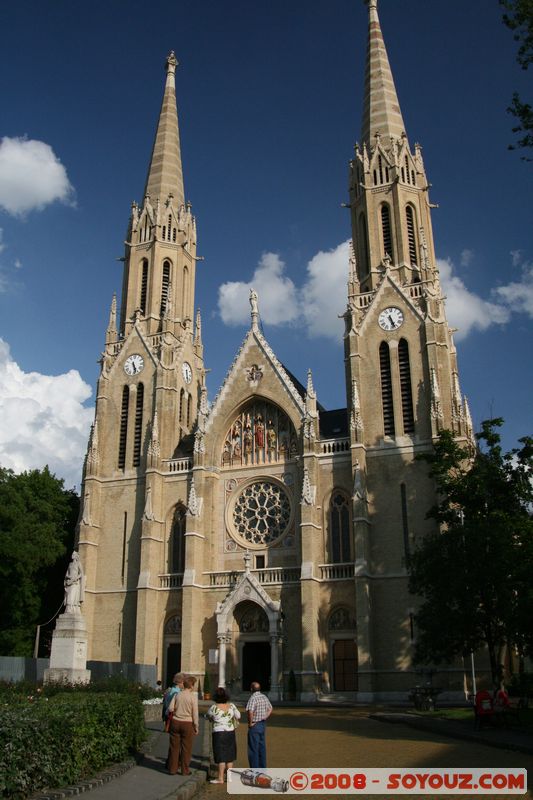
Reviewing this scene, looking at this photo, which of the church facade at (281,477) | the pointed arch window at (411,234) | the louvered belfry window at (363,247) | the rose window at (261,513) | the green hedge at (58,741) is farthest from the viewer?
the louvered belfry window at (363,247)

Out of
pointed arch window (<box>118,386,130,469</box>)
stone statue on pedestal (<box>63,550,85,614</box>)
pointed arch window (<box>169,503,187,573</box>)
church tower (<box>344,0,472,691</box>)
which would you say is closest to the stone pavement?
stone statue on pedestal (<box>63,550,85,614</box>)

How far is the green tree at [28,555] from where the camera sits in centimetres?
4231

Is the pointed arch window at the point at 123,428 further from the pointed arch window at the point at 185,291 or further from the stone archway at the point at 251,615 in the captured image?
the stone archway at the point at 251,615

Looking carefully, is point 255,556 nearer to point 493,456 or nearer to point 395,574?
point 395,574

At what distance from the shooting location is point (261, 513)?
42.7 m

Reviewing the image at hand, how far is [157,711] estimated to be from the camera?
23547 mm

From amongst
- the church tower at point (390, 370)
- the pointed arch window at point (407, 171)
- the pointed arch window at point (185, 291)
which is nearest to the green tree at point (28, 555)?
the pointed arch window at point (185, 291)

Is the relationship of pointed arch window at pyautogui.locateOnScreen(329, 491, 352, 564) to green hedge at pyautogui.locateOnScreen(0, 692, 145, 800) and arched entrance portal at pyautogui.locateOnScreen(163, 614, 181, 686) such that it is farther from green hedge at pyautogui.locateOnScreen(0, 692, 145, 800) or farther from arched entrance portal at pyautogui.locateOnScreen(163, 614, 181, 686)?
green hedge at pyautogui.locateOnScreen(0, 692, 145, 800)

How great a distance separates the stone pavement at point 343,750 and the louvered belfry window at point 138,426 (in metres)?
25.3

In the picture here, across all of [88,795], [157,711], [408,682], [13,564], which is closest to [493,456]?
[408,682]

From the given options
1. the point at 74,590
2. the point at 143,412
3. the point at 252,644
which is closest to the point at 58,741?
the point at 74,590

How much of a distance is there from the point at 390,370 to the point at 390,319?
3.23 metres

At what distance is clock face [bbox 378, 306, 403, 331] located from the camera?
140ft

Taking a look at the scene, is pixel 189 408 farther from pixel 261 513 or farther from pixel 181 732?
pixel 181 732
